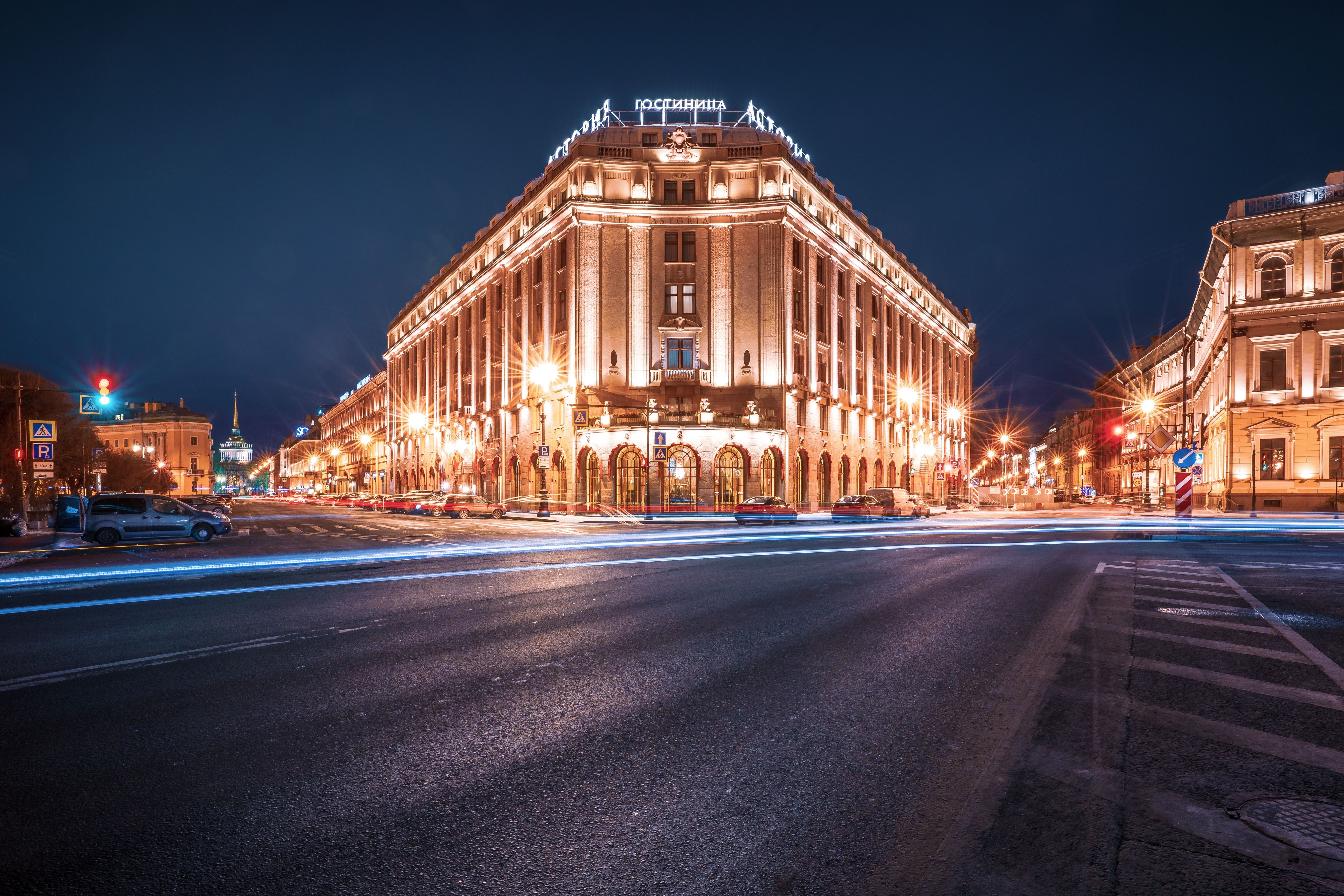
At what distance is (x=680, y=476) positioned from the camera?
4572cm

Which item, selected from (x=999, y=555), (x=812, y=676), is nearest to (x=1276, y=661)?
(x=812, y=676)

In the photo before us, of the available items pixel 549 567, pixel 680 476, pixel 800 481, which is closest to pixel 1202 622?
pixel 549 567

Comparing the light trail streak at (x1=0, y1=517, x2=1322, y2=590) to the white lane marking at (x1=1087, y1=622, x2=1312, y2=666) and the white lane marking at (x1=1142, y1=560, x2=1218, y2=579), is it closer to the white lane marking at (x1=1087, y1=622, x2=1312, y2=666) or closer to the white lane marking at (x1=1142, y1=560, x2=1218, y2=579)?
the white lane marking at (x1=1142, y1=560, x2=1218, y2=579)

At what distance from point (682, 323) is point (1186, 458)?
98.1 feet

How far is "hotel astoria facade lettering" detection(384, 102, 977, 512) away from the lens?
1807 inches

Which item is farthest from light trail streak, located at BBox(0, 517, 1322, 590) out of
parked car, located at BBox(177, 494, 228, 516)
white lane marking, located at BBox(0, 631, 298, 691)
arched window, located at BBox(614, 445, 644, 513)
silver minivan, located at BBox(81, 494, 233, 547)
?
parked car, located at BBox(177, 494, 228, 516)

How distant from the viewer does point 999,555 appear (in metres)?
17.1

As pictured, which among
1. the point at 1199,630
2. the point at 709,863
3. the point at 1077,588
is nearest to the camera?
the point at 709,863

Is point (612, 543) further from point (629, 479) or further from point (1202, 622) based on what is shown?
point (629, 479)

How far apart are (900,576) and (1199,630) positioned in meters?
5.14

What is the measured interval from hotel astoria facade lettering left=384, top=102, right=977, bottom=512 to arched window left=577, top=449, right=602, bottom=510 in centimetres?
9

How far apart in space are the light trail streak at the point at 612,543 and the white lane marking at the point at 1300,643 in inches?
500

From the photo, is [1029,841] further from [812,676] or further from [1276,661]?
[1276,661]

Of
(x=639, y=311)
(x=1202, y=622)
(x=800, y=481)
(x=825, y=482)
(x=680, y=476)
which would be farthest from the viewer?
(x=825, y=482)
